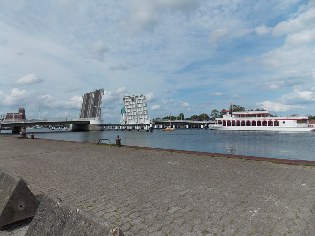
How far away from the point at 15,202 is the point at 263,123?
9934 cm

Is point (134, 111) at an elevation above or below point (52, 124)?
above

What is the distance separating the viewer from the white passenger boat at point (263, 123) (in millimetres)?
93625

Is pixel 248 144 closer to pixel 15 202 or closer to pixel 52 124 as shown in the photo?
pixel 15 202

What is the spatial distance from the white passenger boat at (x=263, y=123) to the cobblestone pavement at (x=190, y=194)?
88.7 metres

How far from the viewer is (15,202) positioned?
18.1 ft

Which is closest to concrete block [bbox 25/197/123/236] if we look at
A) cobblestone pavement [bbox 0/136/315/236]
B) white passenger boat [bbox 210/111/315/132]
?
cobblestone pavement [bbox 0/136/315/236]

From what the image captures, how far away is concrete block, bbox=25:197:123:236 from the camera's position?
2973mm

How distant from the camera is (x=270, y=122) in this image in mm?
96750

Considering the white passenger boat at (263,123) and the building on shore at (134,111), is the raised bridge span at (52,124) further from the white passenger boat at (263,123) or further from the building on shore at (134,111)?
the white passenger boat at (263,123)

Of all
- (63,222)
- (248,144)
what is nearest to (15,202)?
(63,222)

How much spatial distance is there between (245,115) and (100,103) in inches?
3545

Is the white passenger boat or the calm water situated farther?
the white passenger boat

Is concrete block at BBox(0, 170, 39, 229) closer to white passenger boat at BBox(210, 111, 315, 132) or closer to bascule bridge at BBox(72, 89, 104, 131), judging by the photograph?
white passenger boat at BBox(210, 111, 315, 132)

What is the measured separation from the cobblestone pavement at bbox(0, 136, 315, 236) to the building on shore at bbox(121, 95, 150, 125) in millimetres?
151776
